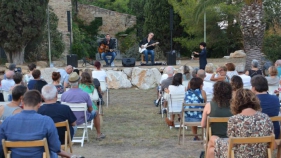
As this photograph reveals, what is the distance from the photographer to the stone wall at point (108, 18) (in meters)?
28.7

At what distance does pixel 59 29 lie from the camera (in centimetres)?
2405

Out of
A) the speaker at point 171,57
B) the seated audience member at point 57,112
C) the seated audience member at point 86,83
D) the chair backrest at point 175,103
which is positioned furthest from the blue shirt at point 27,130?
the speaker at point 171,57

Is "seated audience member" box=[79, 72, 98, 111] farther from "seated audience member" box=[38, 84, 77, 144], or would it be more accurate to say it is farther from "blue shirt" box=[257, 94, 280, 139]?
"blue shirt" box=[257, 94, 280, 139]

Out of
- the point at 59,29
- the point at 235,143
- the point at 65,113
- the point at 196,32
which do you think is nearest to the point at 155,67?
the point at 196,32

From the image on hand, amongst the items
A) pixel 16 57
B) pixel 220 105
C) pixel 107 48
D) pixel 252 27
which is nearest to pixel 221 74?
pixel 220 105

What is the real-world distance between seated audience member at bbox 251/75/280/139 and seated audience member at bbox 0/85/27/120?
2.80m

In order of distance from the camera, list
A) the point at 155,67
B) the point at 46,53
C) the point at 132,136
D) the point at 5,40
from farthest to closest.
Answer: the point at 46,53 → the point at 5,40 → the point at 155,67 → the point at 132,136

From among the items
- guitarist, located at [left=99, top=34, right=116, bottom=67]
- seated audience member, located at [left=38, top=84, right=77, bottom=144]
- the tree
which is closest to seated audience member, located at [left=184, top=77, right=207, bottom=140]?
seated audience member, located at [left=38, top=84, right=77, bottom=144]

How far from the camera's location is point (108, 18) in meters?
28.9

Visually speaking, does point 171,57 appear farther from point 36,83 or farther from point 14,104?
point 14,104

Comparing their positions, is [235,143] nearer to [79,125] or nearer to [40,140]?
[40,140]

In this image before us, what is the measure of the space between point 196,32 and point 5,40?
29.2ft

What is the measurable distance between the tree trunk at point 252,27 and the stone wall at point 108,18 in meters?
14.8

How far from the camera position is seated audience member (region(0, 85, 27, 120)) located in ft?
17.5
